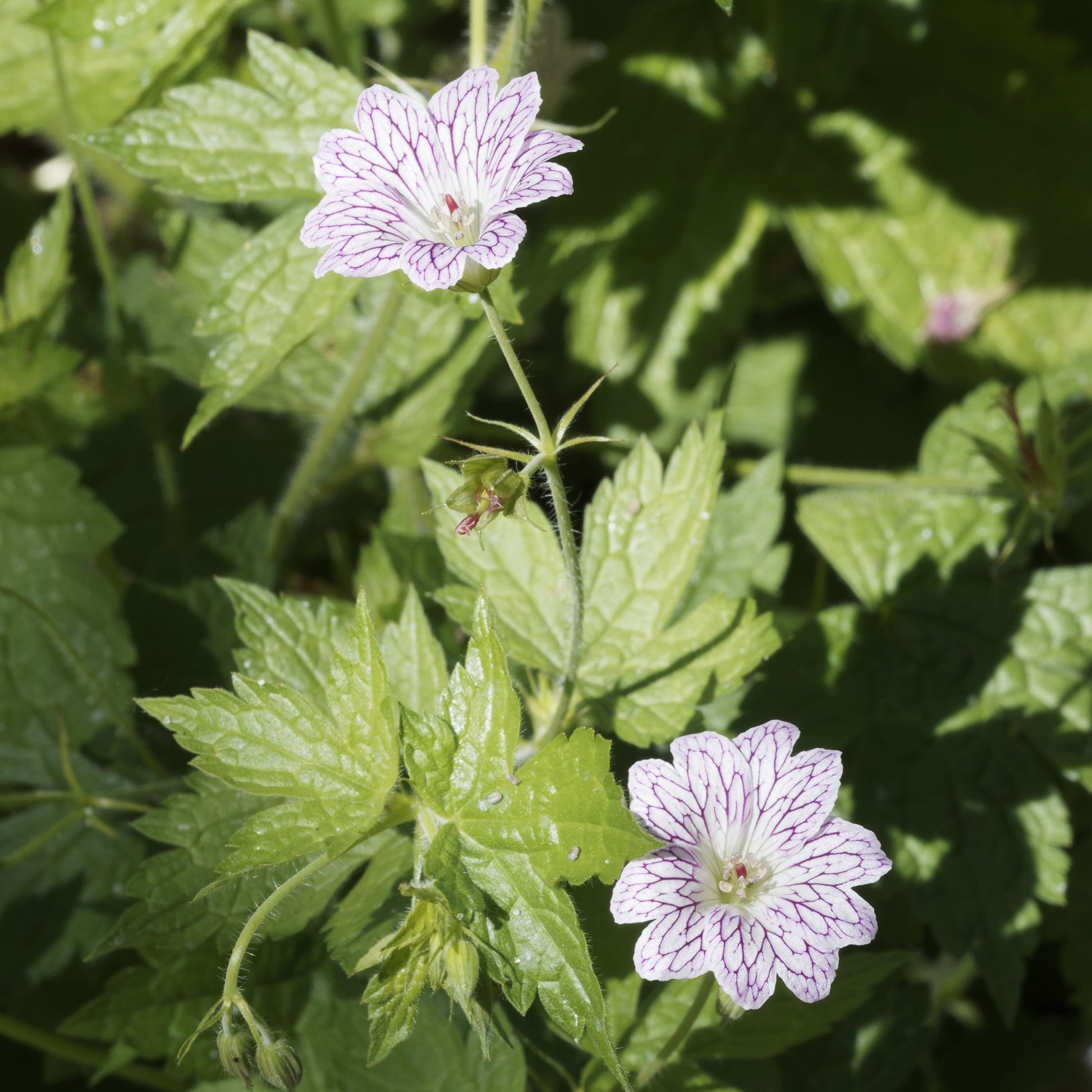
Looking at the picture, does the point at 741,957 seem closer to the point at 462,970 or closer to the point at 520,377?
the point at 462,970

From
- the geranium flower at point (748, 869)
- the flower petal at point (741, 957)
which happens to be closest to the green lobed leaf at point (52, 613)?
the geranium flower at point (748, 869)

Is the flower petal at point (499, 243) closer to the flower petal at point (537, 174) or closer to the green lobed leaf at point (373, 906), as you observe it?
the flower petal at point (537, 174)

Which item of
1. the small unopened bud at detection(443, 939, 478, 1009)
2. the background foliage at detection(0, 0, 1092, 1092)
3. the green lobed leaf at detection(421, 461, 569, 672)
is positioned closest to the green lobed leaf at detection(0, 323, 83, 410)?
the background foliage at detection(0, 0, 1092, 1092)

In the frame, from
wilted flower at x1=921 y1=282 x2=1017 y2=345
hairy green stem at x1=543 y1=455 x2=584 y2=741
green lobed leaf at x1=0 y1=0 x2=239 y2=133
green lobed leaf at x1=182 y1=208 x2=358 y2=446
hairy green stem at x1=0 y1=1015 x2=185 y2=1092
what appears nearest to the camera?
hairy green stem at x1=543 y1=455 x2=584 y2=741

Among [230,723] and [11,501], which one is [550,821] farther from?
[11,501]

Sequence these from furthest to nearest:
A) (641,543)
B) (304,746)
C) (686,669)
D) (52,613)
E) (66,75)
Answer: (66,75) < (52,613) < (641,543) < (686,669) < (304,746)

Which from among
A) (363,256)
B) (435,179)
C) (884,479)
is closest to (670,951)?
(363,256)

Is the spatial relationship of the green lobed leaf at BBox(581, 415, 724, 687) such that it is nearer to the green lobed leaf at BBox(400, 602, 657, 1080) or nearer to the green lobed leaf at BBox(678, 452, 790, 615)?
the green lobed leaf at BBox(678, 452, 790, 615)
